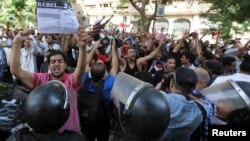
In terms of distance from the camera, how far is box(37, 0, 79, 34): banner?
4.16 m

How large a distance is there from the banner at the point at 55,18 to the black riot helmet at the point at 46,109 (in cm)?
206

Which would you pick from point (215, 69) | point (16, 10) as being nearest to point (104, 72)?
point (215, 69)

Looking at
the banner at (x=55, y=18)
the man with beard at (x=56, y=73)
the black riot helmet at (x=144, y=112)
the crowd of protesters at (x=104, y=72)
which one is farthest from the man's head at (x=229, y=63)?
the black riot helmet at (x=144, y=112)

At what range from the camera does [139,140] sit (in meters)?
2.07

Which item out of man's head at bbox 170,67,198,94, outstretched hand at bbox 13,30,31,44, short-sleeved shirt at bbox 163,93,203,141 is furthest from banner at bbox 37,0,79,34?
short-sleeved shirt at bbox 163,93,203,141

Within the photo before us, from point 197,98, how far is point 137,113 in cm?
96

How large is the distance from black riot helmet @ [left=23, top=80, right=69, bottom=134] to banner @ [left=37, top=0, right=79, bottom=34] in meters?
2.06

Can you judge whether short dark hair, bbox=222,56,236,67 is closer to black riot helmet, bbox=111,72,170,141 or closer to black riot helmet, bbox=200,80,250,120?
black riot helmet, bbox=200,80,250,120

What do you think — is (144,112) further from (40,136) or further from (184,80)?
(184,80)

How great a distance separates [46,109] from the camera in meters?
2.12

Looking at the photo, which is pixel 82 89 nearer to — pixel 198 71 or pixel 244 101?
pixel 198 71

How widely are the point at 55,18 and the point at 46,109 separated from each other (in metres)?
2.30

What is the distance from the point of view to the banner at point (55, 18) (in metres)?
4.16

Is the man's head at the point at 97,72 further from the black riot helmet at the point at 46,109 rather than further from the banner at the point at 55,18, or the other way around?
the black riot helmet at the point at 46,109
